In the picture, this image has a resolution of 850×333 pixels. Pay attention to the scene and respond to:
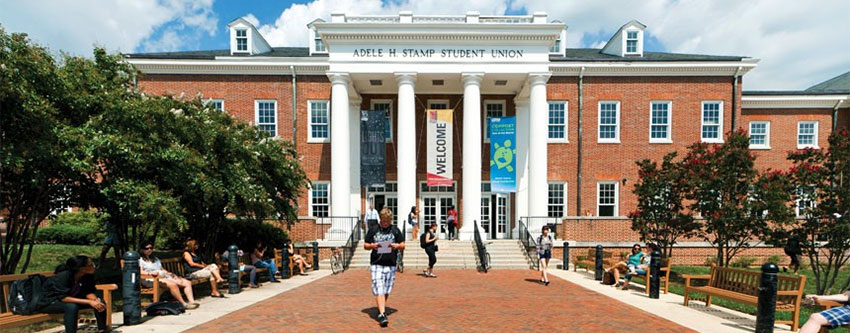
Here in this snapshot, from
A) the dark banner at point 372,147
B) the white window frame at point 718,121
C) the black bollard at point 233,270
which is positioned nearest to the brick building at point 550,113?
the white window frame at point 718,121

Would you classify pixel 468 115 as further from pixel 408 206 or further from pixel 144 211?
pixel 144 211

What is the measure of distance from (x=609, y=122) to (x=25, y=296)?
2299 cm

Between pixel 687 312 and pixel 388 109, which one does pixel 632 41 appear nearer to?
pixel 388 109

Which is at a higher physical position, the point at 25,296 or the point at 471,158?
the point at 471,158

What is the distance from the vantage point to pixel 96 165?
829cm

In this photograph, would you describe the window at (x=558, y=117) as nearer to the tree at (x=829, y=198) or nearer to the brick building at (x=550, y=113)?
the brick building at (x=550, y=113)

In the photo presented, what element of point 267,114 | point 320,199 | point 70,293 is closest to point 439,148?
point 320,199

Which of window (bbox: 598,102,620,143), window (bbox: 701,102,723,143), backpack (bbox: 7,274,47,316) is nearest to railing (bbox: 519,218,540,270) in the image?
window (bbox: 598,102,620,143)

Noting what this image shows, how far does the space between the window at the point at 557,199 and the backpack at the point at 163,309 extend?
18.7 m

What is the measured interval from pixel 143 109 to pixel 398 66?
1186cm

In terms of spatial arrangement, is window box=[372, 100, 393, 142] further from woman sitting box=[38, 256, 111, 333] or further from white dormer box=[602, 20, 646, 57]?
woman sitting box=[38, 256, 111, 333]

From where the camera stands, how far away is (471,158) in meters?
18.7

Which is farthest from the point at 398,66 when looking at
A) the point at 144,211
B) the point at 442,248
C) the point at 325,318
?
the point at 325,318

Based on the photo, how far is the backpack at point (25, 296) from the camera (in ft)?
18.0
